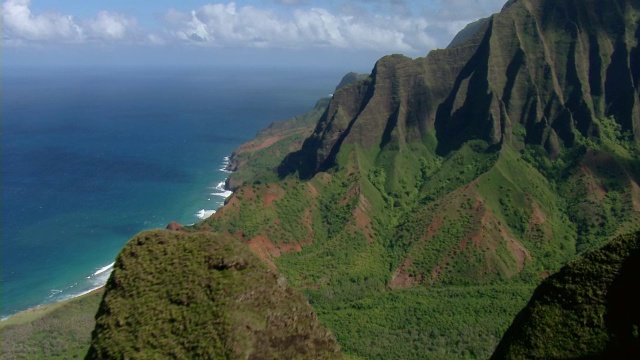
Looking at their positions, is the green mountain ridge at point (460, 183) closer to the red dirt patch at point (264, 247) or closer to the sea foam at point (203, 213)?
the red dirt patch at point (264, 247)

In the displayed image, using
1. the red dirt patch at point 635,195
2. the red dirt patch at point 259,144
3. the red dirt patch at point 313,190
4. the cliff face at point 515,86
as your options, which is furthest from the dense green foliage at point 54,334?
the red dirt patch at point 259,144

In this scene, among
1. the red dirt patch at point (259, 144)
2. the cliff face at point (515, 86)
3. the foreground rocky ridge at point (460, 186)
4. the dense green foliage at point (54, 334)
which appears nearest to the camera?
the dense green foliage at point (54, 334)

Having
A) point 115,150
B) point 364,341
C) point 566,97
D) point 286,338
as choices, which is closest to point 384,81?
point 566,97

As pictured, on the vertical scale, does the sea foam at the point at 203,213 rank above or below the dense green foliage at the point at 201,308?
below

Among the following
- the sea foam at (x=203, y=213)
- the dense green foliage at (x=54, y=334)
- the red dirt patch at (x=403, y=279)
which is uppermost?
the dense green foliage at (x=54, y=334)

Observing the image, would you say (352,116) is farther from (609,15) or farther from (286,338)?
(286,338)

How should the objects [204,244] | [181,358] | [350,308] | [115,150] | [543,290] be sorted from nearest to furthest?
1. [181,358]
2. [204,244]
3. [543,290]
4. [350,308]
5. [115,150]
